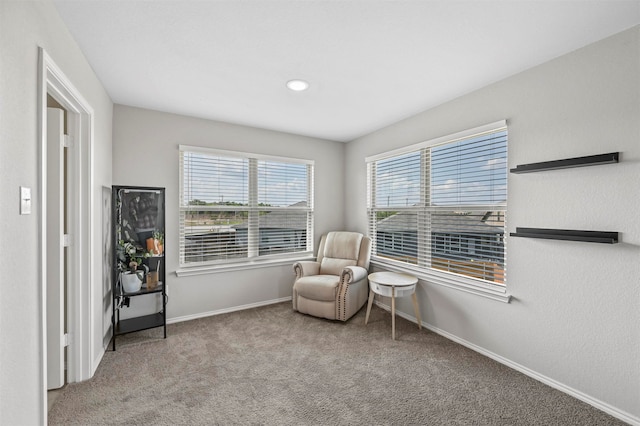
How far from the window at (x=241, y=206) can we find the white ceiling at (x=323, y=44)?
92cm

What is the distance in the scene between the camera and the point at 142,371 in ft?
7.58

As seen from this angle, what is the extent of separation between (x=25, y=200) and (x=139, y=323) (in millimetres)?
2097

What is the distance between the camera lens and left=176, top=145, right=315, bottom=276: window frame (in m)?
3.40

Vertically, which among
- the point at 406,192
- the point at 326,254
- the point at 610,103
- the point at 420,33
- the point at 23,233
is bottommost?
the point at 326,254

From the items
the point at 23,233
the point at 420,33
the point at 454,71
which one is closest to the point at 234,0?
the point at 420,33

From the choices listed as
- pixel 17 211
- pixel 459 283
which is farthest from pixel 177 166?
pixel 459 283

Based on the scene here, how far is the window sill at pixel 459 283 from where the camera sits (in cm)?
249

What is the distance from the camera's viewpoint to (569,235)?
2006mm

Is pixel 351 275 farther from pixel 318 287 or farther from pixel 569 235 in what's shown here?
pixel 569 235

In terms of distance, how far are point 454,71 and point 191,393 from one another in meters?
3.26

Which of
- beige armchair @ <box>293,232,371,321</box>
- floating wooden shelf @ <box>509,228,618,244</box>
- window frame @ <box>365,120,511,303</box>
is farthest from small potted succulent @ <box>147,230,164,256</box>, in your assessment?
floating wooden shelf @ <box>509,228,618,244</box>

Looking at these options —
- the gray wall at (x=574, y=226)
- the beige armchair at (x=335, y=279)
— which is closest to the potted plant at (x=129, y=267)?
the beige armchair at (x=335, y=279)

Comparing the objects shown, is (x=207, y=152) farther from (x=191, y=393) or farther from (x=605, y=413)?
(x=605, y=413)

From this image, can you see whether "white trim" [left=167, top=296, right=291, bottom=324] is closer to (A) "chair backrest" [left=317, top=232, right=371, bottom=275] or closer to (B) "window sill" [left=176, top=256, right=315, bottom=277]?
(B) "window sill" [left=176, top=256, right=315, bottom=277]
